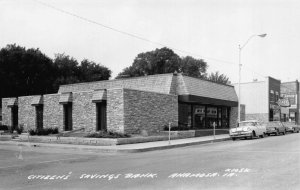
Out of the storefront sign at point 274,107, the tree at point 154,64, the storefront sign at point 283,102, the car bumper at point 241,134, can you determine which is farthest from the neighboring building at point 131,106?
the tree at point 154,64

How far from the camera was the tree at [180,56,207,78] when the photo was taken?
250 feet

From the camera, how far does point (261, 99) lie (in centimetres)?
5312

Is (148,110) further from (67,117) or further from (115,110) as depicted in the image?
(67,117)

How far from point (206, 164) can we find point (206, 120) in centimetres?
2439

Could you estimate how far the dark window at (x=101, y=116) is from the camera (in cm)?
2872

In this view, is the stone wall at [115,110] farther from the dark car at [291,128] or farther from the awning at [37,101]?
the dark car at [291,128]

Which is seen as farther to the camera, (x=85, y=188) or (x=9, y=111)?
(x=9, y=111)

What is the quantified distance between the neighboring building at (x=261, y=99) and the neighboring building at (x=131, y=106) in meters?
13.5

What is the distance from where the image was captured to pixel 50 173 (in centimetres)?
1191

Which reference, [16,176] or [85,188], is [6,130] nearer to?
[16,176]

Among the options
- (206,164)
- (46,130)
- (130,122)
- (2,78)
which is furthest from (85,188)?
(2,78)

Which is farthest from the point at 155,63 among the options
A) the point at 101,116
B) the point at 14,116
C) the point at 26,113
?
the point at 101,116

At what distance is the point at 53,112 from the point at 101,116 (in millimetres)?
6156

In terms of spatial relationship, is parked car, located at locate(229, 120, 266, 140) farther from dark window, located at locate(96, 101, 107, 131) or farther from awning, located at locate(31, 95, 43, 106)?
awning, located at locate(31, 95, 43, 106)
